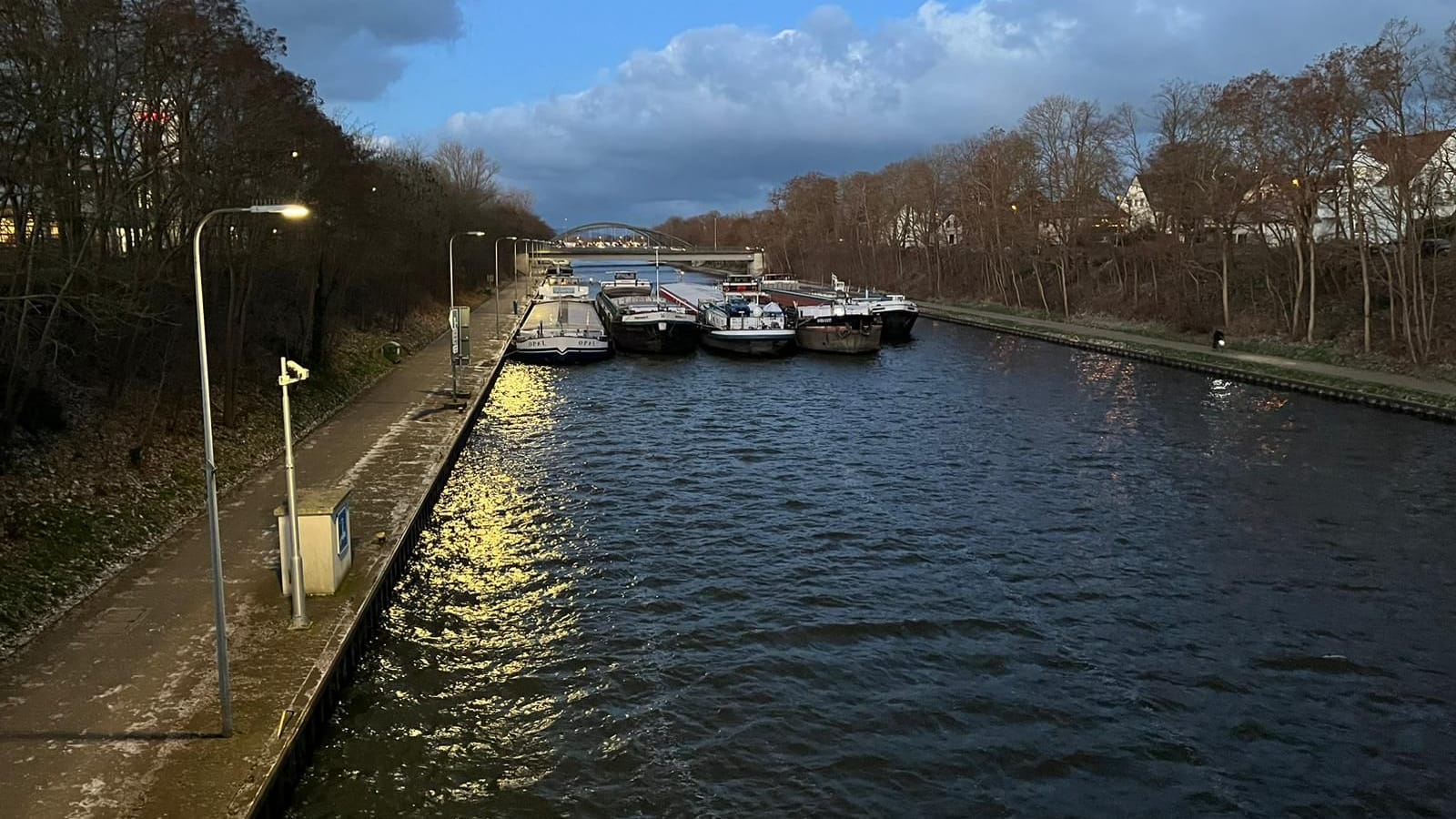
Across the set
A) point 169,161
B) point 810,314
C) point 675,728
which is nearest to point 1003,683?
point 675,728

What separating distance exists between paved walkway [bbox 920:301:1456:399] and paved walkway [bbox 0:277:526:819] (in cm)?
3012

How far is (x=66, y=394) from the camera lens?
19.6m

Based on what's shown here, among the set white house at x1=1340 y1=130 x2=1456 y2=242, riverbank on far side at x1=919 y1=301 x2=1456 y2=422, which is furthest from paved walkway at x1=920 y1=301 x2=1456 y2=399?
white house at x1=1340 y1=130 x2=1456 y2=242

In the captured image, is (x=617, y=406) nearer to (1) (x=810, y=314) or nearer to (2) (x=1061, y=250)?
(1) (x=810, y=314)

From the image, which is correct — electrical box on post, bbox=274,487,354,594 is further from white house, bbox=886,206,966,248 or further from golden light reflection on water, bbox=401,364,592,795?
white house, bbox=886,206,966,248

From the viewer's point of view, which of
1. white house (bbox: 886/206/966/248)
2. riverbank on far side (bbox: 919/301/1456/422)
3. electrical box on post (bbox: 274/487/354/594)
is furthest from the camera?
white house (bbox: 886/206/966/248)

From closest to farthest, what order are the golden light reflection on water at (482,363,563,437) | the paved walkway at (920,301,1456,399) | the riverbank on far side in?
1. the riverbank on far side
2. the golden light reflection on water at (482,363,563,437)
3. the paved walkway at (920,301,1456,399)

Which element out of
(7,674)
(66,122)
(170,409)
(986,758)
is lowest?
(986,758)

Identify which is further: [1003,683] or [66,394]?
[66,394]

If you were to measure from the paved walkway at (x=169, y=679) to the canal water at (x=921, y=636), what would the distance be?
929 mm

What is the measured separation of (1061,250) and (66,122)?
56.8m

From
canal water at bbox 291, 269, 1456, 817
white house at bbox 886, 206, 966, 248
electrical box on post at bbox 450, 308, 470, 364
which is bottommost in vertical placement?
canal water at bbox 291, 269, 1456, 817

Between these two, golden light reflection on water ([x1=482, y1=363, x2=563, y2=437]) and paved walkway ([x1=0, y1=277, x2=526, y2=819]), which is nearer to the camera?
paved walkway ([x1=0, y1=277, x2=526, y2=819])

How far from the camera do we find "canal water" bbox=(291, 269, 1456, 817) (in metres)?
10.5
